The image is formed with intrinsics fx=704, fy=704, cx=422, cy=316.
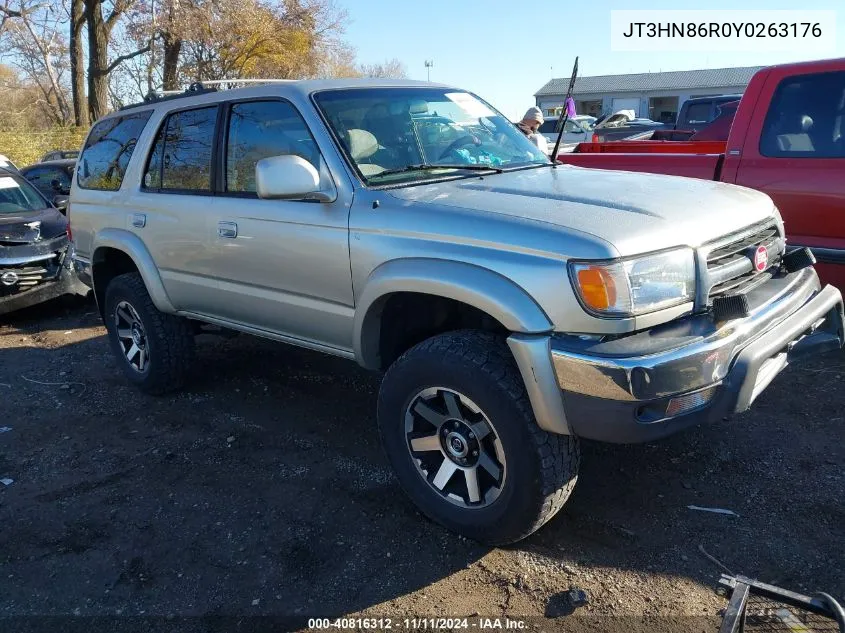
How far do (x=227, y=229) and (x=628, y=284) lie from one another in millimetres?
2267

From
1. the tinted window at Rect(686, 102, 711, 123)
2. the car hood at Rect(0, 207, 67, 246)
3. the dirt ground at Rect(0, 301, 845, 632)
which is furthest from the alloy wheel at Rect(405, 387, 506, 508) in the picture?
the tinted window at Rect(686, 102, 711, 123)

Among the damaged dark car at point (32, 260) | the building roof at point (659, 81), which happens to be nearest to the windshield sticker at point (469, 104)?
the damaged dark car at point (32, 260)

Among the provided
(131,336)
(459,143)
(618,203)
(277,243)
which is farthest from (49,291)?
(618,203)

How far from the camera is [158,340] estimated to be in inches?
185

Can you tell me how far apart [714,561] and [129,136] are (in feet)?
14.2

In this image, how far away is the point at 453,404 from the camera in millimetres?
2895

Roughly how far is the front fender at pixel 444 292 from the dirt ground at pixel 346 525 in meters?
0.88

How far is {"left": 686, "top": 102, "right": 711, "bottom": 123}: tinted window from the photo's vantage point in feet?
40.4

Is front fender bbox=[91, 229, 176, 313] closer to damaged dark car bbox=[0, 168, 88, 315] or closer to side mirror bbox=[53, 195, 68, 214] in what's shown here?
damaged dark car bbox=[0, 168, 88, 315]

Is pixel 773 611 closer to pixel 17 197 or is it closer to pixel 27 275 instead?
pixel 27 275

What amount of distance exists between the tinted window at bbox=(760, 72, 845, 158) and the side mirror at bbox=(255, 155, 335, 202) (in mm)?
3203

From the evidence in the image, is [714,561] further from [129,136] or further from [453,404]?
[129,136]

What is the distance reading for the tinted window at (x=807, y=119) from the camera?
177 inches

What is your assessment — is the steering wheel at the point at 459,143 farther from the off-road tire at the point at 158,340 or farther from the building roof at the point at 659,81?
the building roof at the point at 659,81
